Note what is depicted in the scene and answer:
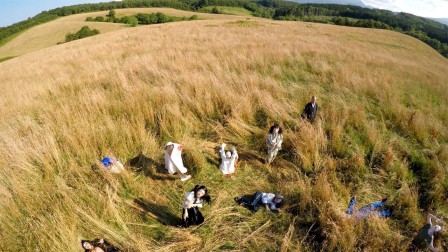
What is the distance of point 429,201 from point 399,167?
69 cm

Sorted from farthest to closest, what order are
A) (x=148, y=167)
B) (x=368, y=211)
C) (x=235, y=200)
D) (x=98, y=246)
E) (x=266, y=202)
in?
1. (x=148, y=167)
2. (x=235, y=200)
3. (x=266, y=202)
4. (x=368, y=211)
5. (x=98, y=246)

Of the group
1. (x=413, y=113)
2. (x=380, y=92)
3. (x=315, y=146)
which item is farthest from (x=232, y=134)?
(x=380, y=92)

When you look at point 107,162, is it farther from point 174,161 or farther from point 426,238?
point 426,238

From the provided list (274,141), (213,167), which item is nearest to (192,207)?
(213,167)

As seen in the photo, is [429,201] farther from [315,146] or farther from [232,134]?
[232,134]

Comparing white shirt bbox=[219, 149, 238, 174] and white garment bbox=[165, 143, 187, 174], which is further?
white shirt bbox=[219, 149, 238, 174]

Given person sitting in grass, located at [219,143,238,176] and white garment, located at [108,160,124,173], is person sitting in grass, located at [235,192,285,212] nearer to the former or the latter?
person sitting in grass, located at [219,143,238,176]

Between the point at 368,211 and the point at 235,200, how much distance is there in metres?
1.75

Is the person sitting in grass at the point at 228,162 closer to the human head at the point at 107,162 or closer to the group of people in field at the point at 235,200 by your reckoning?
the group of people in field at the point at 235,200

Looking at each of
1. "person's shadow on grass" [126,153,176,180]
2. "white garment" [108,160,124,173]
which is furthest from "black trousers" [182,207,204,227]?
"white garment" [108,160,124,173]

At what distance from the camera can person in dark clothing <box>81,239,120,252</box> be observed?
2491 mm

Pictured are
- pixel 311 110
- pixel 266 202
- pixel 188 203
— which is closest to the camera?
pixel 188 203

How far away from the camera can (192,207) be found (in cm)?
320

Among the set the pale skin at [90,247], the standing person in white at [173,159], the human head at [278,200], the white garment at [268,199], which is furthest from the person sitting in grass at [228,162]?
the pale skin at [90,247]
